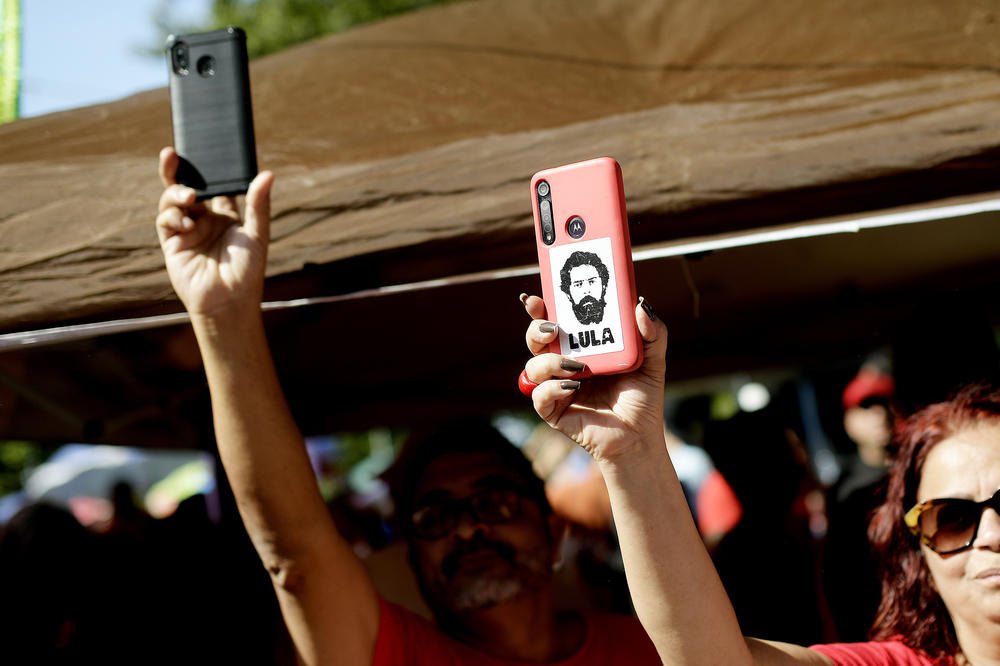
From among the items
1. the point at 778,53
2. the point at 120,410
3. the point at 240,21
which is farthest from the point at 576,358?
the point at 240,21

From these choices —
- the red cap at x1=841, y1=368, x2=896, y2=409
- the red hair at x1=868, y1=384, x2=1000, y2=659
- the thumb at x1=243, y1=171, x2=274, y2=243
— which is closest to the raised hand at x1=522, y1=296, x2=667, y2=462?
the thumb at x1=243, y1=171, x2=274, y2=243

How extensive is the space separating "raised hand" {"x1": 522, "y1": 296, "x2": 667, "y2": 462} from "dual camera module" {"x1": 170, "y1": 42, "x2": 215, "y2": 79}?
74 centimetres

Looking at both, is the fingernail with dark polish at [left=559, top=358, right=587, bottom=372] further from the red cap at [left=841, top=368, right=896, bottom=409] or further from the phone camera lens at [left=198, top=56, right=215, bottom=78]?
the red cap at [left=841, top=368, right=896, bottom=409]

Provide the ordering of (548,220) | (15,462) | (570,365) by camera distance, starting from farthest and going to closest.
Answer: (15,462) < (548,220) < (570,365)

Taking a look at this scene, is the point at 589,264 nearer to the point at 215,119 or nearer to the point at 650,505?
the point at 650,505

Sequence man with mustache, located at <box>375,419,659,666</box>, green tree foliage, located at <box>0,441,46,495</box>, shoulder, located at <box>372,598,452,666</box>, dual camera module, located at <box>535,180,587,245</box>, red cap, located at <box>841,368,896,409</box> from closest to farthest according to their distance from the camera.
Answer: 1. dual camera module, located at <box>535,180,587,245</box>
2. shoulder, located at <box>372,598,452,666</box>
3. man with mustache, located at <box>375,419,659,666</box>
4. red cap, located at <box>841,368,896,409</box>
5. green tree foliage, located at <box>0,441,46,495</box>

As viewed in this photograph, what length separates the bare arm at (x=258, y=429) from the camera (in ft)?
4.70

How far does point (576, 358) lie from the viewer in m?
1.18

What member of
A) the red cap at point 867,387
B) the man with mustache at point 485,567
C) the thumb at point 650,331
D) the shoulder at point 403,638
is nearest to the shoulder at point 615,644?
the man with mustache at point 485,567

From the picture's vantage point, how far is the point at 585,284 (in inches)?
47.6

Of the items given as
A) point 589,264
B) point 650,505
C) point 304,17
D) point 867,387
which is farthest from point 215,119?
point 304,17

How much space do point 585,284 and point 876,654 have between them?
901 millimetres

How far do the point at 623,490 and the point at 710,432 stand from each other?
2.25 meters

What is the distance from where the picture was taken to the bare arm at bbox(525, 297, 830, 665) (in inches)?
47.1
